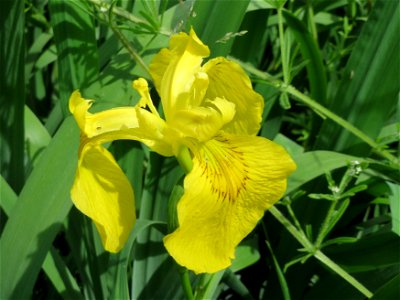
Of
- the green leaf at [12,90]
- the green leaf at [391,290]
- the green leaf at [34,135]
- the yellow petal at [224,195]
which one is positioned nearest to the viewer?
the yellow petal at [224,195]

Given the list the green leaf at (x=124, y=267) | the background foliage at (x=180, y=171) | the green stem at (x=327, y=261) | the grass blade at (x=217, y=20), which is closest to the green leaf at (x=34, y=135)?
the background foliage at (x=180, y=171)

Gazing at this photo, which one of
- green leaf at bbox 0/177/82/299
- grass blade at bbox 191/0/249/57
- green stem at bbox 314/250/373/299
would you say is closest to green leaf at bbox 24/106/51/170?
green leaf at bbox 0/177/82/299

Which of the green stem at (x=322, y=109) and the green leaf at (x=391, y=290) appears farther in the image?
the green stem at (x=322, y=109)

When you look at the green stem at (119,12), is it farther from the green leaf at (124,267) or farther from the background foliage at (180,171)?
the green leaf at (124,267)

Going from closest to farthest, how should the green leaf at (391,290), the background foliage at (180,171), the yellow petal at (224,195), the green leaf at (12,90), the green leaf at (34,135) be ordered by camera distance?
the yellow petal at (224,195)
the green leaf at (391,290)
the background foliage at (180,171)
the green leaf at (12,90)
the green leaf at (34,135)

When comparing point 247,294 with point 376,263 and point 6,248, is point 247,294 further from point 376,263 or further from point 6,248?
point 6,248

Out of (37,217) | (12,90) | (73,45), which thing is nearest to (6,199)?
(37,217)

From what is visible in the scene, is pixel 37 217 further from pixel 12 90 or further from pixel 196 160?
pixel 196 160
